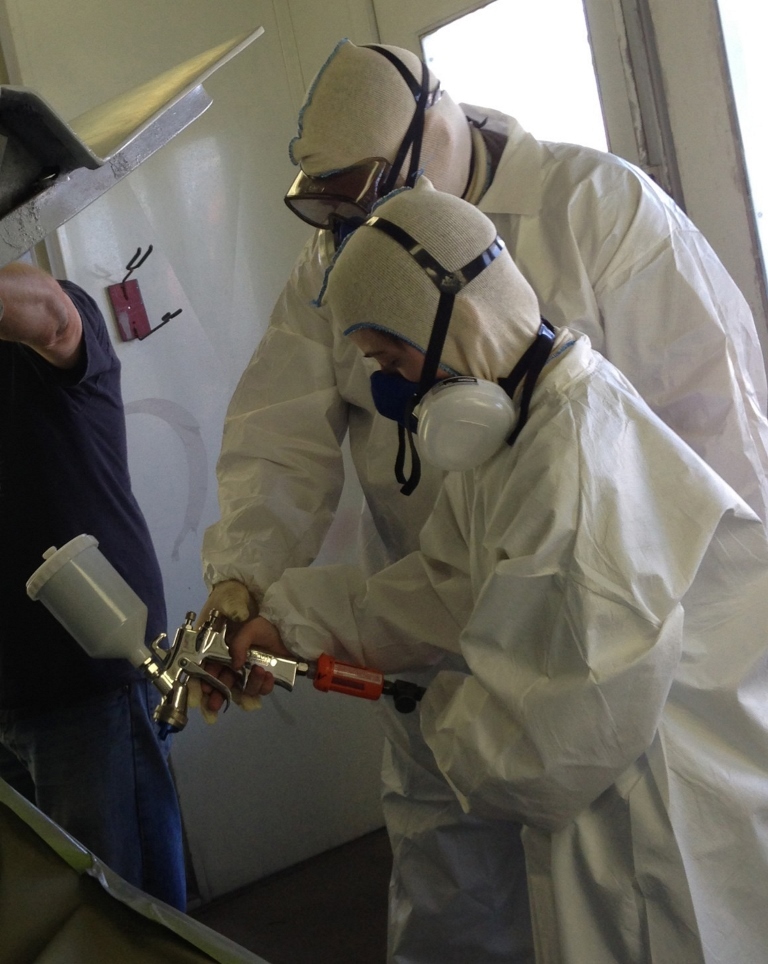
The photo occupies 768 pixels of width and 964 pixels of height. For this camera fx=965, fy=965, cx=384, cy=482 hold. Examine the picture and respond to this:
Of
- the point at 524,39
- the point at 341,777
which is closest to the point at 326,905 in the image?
the point at 341,777

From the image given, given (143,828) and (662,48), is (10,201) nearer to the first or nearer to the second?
(143,828)

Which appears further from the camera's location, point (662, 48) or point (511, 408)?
point (662, 48)

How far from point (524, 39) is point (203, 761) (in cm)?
195

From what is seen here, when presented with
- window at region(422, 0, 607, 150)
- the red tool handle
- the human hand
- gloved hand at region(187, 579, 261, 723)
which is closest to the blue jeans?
gloved hand at region(187, 579, 261, 723)

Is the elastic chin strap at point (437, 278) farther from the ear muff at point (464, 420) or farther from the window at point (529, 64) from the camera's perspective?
the window at point (529, 64)

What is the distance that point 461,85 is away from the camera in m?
2.34

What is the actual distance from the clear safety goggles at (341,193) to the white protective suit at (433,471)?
10 cm

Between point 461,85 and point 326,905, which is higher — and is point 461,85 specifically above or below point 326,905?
above

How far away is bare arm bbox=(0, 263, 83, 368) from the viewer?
1598 mm

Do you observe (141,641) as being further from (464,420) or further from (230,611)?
(464,420)

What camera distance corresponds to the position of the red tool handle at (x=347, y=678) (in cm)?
136

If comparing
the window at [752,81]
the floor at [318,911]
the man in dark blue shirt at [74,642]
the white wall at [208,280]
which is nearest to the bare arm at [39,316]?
the man in dark blue shirt at [74,642]

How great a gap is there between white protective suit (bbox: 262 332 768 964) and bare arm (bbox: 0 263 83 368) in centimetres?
88

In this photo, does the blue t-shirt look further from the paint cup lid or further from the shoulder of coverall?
the shoulder of coverall
